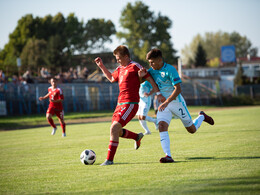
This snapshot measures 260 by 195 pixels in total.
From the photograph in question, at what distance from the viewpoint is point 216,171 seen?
5352 millimetres

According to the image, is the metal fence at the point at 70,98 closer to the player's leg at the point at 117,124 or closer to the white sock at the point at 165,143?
the player's leg at the point at 117,124

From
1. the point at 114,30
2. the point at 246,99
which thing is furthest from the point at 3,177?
the point at 114,30

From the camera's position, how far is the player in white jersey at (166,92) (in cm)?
678

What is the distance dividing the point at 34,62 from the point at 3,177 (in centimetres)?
5526

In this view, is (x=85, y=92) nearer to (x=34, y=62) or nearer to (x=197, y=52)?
(x=34, y=62)

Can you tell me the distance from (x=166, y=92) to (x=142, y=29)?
206ft

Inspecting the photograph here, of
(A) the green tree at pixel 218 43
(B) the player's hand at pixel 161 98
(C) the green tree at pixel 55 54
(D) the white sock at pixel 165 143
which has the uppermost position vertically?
(A) the green tree at pixel 218 43

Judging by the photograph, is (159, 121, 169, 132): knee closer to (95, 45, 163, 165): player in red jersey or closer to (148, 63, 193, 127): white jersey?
(148, 63, 193, 127): white jersey

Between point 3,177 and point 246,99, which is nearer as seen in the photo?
point 3,177

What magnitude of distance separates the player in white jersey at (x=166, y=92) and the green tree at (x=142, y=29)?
197 ft

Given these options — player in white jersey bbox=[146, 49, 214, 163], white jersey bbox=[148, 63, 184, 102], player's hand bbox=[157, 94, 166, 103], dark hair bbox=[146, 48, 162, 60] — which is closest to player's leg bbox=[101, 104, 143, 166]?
player's hand bbox=[157, 94, 166, 103]

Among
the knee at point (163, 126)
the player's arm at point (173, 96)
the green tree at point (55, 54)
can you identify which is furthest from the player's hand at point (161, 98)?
the green tree at point (55, 54)

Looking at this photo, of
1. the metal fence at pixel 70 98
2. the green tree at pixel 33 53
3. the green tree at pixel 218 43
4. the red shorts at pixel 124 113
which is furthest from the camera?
the green tree at pixel 218 43

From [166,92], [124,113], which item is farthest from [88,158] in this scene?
[166,92]
